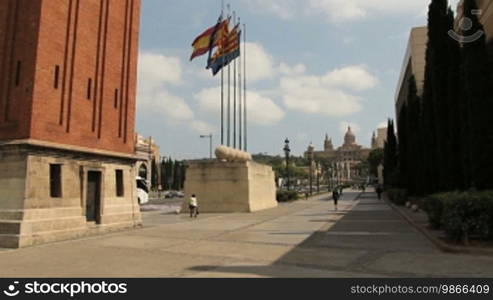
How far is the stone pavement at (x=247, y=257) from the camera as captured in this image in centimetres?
817

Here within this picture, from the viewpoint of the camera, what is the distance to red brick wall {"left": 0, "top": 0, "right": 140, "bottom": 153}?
14.0 meters

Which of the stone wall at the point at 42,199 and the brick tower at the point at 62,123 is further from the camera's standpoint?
the brick tower at the point at 62,123

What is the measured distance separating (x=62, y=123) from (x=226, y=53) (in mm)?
19141

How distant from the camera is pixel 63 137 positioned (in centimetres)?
1459

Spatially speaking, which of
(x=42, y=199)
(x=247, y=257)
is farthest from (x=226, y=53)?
(x=247, y=257)

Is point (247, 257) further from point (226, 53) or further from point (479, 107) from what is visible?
point (226, 53)

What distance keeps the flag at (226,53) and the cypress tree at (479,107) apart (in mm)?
20166

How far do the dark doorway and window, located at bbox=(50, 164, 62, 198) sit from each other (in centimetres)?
152

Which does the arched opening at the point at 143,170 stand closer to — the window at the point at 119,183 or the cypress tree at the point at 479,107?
the window at the point at 119,183

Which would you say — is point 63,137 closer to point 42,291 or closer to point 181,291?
point 42,291

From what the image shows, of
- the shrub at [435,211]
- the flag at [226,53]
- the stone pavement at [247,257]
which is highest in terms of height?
the flag at [226,53]

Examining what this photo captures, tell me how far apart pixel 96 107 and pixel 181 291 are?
40.0ft

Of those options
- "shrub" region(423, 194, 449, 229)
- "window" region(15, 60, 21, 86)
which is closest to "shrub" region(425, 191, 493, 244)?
"shrub" region(423, 194, 449, 229)

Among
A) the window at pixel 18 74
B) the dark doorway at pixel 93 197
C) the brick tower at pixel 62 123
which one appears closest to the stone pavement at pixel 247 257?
the dark doorway at pixel 93 197
